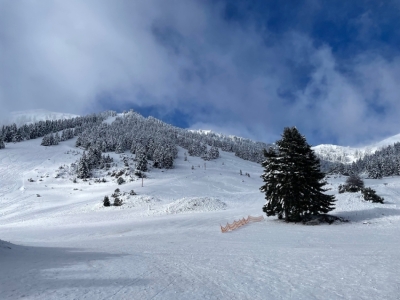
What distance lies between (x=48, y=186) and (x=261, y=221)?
2505 inches

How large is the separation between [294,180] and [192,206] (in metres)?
18.7

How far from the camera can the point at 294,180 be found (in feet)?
85.6

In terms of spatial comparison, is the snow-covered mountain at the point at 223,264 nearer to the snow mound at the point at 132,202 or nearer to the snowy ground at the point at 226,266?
the snowy ground at the point at 226,266

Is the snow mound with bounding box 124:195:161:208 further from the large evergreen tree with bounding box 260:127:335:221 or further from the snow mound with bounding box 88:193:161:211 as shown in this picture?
the large evergreen tree with bounding box 260:127:335:221

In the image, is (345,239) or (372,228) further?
(372,228)

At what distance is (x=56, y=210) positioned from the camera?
146 ft

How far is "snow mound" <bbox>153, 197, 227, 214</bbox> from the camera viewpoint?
38.6 metres

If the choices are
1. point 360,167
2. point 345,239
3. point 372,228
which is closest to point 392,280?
point 345,239

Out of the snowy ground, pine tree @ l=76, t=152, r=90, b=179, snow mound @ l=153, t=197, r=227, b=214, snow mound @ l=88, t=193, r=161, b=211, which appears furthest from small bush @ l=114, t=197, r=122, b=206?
pine tree @ l=76, t=152, r=90, b=179

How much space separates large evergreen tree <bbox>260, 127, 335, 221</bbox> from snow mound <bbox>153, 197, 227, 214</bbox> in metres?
14.5

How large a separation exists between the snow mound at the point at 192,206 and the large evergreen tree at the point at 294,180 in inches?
570

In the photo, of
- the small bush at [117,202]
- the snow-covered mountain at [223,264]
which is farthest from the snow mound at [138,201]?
the snow-covered mountain at [223,264]

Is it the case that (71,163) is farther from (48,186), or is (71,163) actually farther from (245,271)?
(245,271)

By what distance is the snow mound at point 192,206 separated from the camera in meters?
38.6
